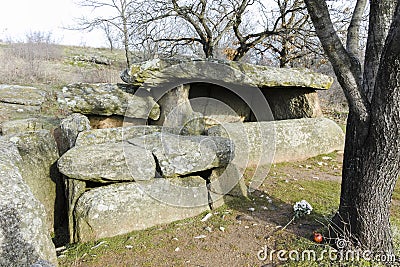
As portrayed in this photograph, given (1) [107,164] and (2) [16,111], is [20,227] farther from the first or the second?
(2) [16,111]

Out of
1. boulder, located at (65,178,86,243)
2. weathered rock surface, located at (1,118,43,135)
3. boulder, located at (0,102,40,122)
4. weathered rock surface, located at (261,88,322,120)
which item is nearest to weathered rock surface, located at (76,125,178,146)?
boulder, located at (65,178,86,243)

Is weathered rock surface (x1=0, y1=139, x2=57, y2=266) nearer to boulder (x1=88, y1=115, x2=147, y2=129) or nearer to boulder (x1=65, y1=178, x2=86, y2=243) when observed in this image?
boulder (x1=65, y1=178, x2=86, y2=243)

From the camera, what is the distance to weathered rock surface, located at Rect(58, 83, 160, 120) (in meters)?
5.36

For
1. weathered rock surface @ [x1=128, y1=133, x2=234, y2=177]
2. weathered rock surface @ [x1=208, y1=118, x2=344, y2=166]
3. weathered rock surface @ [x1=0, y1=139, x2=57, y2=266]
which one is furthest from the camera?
weathered rock surface @ [x1=208, y1=118, x2=344, y2=166]

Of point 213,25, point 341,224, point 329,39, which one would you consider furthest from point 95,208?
point 213,25

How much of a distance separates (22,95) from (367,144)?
9.48m

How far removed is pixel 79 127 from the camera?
4609 mm

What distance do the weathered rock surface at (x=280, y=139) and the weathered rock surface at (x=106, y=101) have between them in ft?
4.75

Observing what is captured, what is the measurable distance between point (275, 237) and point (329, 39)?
2.03 meters

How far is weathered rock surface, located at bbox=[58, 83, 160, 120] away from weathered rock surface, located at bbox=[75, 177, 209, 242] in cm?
260

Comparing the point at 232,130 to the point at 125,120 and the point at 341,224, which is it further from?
the point at 341,224

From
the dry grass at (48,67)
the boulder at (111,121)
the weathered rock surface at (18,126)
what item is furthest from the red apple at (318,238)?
the dry grass at (48,67)

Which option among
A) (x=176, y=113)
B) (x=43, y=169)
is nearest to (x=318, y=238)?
(x=43, y=169)

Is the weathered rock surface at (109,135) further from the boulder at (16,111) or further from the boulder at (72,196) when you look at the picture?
the boulder at (16,111)
